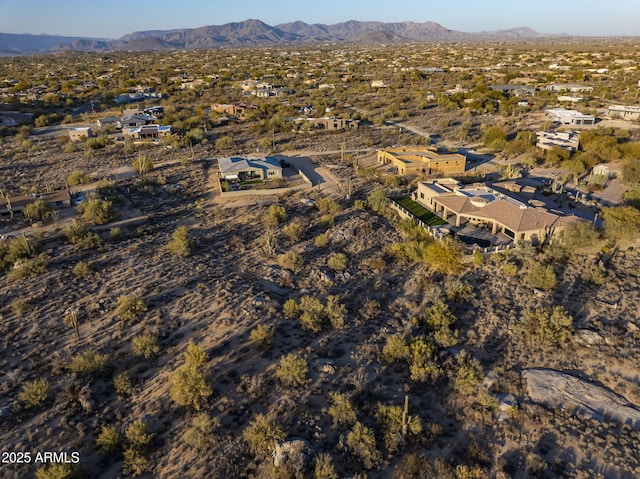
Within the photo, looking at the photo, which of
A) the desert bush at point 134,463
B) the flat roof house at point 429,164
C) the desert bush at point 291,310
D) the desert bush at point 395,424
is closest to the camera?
the desert bush at point 134,463

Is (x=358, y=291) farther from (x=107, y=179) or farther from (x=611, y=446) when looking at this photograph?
(x=107, y=179)

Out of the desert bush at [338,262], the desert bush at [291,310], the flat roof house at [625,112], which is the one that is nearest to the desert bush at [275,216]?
the desert bush at [338,262]

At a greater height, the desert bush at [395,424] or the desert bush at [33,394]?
the desert bush at [33,394]

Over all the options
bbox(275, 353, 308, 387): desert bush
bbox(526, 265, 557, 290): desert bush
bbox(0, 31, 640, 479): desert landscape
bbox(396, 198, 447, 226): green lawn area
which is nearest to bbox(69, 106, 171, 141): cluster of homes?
bbox(0, 31, 640, 479): desert landscape

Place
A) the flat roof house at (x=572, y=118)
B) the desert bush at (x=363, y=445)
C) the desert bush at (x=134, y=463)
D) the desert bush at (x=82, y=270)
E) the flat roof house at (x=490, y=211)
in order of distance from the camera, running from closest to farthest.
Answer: the desert bush at (x=134, y=463) → the desert bush at (x=363, y=445) → the desert bush at (x=82, y=270) → the flat roof house at (x=490, y=211) → the flat roof house at (x=572, y=118)

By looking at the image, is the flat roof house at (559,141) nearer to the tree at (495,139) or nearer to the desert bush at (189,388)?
the tree at (495,139)
